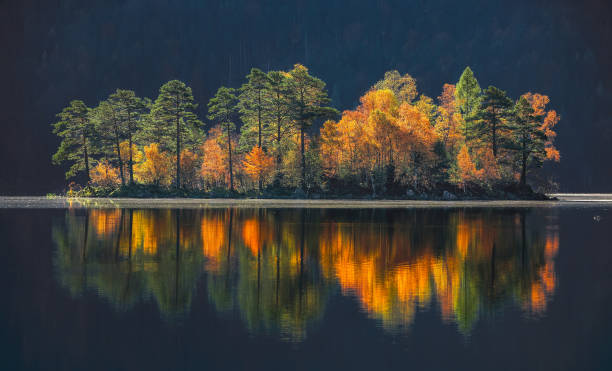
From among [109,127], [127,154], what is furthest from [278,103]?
[127,154]

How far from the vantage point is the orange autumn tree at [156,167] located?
352ft

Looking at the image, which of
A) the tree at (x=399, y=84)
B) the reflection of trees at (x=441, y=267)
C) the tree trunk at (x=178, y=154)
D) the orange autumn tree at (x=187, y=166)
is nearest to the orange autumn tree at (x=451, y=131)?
the tree at (x=399, y=84)

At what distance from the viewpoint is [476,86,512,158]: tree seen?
10144 centimetres

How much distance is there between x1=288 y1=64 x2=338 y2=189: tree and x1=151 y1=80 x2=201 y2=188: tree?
16.7 m

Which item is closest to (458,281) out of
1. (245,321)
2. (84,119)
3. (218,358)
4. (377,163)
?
(245,321)

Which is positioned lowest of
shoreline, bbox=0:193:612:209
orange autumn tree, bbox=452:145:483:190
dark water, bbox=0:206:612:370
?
dark water, bbox=0:206:612:370

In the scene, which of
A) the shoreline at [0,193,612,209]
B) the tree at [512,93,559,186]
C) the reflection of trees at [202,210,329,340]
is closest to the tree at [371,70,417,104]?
the tree at [512,93,559,186]

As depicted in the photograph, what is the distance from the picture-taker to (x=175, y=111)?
4318 inches

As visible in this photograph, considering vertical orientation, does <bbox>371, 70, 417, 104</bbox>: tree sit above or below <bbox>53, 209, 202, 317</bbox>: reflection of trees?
above

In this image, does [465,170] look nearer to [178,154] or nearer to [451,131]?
[451,131]

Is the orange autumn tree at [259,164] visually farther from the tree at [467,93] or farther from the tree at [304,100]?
the tree at [467,93]

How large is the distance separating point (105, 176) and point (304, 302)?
99.9 metres

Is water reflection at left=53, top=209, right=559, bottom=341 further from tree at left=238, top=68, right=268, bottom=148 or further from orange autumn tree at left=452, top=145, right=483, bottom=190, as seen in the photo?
tree at left=238, top=68, right=268, bottom=148

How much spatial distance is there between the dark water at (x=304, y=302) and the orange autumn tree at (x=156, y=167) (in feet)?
219
